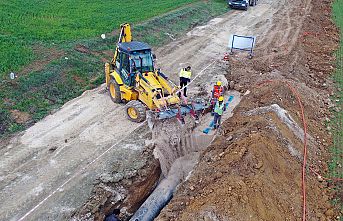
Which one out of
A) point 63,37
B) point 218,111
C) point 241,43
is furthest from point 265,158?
point 63,37

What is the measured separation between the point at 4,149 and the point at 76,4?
64.8ft

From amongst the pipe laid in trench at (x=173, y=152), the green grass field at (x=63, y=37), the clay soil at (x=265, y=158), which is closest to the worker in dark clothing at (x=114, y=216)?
the pipe laid in trench at (x=173, y=152)

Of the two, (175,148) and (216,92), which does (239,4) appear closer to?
(216,92)

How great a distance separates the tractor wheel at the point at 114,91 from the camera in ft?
53.3

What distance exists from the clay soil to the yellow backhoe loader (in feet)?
7.22

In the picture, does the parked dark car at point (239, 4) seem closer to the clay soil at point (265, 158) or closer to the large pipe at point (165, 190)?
the clay soil at point (265, 158)

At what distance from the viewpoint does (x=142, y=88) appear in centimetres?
1509

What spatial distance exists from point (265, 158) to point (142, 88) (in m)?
6.12

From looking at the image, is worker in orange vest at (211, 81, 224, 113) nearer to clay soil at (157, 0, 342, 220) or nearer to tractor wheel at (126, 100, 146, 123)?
clay soil at (157, 0, 342, 220)

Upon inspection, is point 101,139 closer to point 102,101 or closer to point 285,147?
point 102,101

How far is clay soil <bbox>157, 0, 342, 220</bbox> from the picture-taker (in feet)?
31.5

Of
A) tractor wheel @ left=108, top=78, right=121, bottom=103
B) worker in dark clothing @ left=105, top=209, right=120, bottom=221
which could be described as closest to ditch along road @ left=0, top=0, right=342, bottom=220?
tractor wheel @ left=108, top=78, right=121, bottom=103

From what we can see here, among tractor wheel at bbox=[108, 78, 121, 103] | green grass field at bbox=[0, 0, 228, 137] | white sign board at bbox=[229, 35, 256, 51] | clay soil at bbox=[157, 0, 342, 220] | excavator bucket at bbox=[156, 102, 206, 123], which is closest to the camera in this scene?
clay soil at bbox=[157, 0, 342, 220]

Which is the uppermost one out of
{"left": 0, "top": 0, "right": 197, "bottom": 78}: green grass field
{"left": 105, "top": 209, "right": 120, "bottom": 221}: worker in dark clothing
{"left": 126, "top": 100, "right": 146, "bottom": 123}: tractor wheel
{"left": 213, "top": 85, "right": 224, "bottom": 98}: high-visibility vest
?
{"left": 0, "top": 0, "right": 197, "bottom": 78}: green grass field
